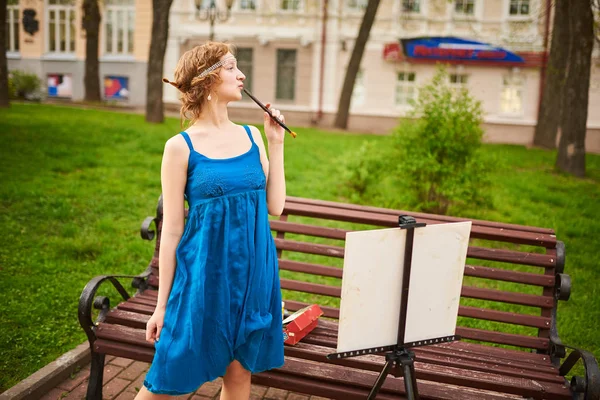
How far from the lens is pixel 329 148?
14.0 metres

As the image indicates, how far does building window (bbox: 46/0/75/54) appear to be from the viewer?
28141 mm

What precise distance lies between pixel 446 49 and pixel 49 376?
76.6ft

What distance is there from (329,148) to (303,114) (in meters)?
11.7

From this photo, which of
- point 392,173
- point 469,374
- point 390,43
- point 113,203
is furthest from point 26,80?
point 469,374

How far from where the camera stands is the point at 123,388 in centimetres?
360

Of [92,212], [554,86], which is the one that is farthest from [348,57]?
[92,212]

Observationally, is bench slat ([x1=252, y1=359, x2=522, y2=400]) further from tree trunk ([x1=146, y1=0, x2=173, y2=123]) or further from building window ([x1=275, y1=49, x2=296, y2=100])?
building window ([x1=275, y1=49, x2=296, y2=100])

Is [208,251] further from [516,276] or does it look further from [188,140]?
[516,276]

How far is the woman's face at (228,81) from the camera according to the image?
251 cm

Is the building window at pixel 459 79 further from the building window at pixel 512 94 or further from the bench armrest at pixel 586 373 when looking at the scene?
the bench armrest at pixel 586 373

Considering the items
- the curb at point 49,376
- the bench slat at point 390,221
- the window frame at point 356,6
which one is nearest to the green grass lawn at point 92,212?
the curb at point 49,376

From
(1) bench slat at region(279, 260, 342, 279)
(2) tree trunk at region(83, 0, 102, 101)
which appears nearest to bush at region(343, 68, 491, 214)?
(1) bench slat at region(279, 260, 342, 279)

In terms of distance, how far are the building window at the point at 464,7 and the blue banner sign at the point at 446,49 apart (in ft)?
4.41

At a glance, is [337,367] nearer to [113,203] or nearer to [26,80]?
[113,203]
